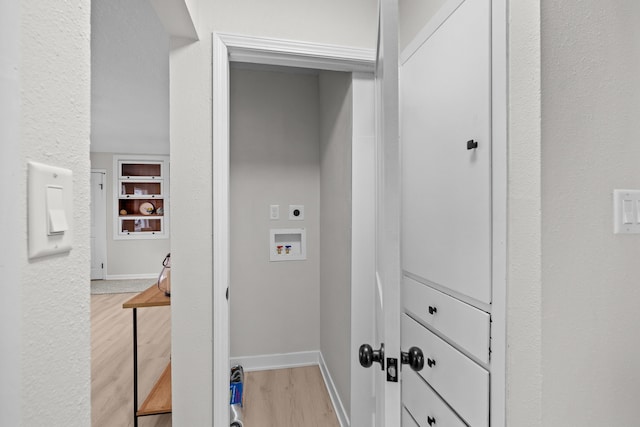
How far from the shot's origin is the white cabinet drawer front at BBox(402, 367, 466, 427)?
112 cm

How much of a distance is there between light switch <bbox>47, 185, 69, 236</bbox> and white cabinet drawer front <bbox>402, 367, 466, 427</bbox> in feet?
3.87

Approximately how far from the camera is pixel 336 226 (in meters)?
2.21

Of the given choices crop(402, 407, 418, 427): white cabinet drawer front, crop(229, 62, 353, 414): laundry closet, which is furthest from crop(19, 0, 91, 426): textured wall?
crop(229, 62, 353, 414): laundry closet

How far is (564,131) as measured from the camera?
0.81 meters

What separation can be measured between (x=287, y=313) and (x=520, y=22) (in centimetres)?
255

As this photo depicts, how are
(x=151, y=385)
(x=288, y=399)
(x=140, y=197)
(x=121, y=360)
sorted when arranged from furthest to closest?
(x=140, y=197) → (x=121, y=360) → (x=151, y=385) → (x=288, y=399)

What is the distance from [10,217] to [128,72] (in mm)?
2986

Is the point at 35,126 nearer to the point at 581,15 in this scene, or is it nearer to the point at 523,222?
the point at 523,222

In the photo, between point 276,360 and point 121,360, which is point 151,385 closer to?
point 121,360

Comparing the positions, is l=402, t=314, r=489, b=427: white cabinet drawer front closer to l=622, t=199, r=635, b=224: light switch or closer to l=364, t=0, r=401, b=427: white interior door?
l=364, t=0, r=401, b=427: white interior door

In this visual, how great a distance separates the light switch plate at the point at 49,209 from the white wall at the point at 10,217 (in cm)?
2

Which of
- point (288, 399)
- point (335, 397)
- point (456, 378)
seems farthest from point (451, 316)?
point (288, 399)

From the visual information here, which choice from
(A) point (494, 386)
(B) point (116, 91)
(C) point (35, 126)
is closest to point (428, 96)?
(A) point (494, 386)

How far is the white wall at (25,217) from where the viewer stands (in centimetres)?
36
